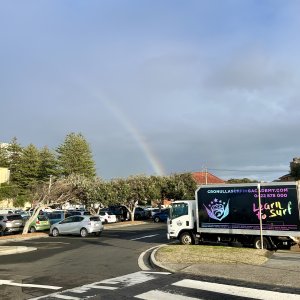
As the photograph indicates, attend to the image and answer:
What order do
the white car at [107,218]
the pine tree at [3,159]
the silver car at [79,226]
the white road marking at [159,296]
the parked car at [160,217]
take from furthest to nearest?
the pine tree at [3,159], the parked car at [160,217], the white car at [107,218], the silver car at [79,226], the white road marking at [159,296]

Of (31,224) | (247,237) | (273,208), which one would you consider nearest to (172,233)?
(247,237)

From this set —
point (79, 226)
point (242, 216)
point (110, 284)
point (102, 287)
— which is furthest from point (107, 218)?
point (102, 287)

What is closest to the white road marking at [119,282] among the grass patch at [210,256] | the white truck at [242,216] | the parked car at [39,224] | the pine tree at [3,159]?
the grass patch at [210,256]

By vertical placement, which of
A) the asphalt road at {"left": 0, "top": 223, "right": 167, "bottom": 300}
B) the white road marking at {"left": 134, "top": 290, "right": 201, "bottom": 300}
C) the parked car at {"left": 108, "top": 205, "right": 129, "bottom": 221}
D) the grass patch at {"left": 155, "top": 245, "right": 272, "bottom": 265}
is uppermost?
the parked car at {"left": 108, "top": 205, "right": 129, "bottom": 221}

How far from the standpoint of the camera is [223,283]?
10461 mm

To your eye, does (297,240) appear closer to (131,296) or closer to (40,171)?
(131,296)

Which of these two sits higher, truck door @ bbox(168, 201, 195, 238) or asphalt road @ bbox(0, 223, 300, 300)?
truck door @ bbox(168, 201, 195, 238)

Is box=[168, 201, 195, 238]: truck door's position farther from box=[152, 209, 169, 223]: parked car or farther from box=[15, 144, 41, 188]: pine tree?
box=[15, 144, 41, 188]: pine tree

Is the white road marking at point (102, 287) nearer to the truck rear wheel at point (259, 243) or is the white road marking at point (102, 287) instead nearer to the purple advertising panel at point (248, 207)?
the purple advertising panel at point (248, 207)

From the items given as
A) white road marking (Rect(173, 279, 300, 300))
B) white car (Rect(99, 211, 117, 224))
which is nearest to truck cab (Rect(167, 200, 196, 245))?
white road marking (Rect(173, 279, 300, 300))

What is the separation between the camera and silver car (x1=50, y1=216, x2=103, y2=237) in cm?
2938

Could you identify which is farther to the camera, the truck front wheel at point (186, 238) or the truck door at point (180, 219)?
the truck door at point (180, 219)

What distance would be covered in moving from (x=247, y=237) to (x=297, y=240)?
2191mm

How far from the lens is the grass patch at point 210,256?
13872mm
